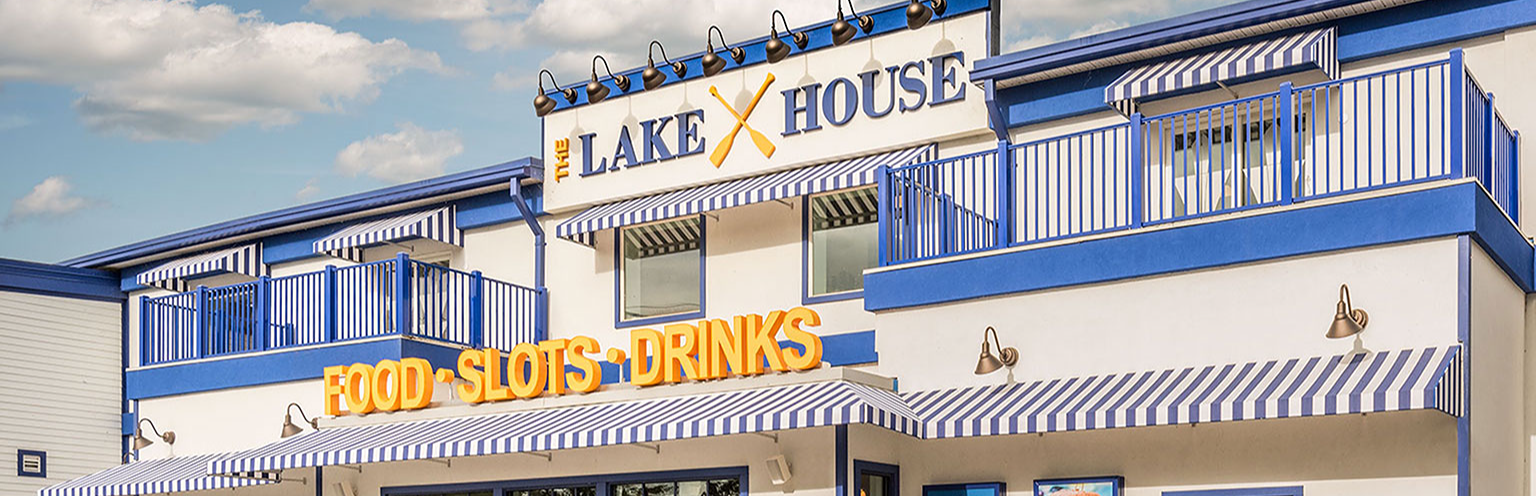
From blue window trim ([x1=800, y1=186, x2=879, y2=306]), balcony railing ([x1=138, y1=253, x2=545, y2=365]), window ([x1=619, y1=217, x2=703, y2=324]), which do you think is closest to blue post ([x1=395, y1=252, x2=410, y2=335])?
balcony railing ([x1=138, y1=253, x2=545, y2=365])

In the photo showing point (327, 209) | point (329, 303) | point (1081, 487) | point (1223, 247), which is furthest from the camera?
point (327, 209)

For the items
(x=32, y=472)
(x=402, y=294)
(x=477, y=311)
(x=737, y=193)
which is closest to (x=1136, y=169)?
(x=737, y=193)

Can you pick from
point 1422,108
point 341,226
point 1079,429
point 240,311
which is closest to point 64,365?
point 240,311

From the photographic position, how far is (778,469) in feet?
52.8

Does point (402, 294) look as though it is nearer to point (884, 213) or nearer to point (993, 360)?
point (884, 213)

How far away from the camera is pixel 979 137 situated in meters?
18.1

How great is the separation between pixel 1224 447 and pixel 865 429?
3.28 metres

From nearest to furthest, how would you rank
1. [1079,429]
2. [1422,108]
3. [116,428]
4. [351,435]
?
1. [1079,429]
2. [1422,108]
3. [351,435]
4. [116,428]

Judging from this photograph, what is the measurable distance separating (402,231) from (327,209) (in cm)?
179

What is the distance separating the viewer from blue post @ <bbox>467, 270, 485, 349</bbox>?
21.7m

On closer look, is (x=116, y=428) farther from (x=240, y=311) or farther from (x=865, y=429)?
(x=865, y=429)

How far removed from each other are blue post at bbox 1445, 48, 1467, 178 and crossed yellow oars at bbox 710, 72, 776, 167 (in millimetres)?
8278

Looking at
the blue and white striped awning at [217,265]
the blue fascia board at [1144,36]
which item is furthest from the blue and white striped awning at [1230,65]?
the blue and white striped awning at [217,265]

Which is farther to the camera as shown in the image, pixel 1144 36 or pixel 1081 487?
pixel 1144 36
